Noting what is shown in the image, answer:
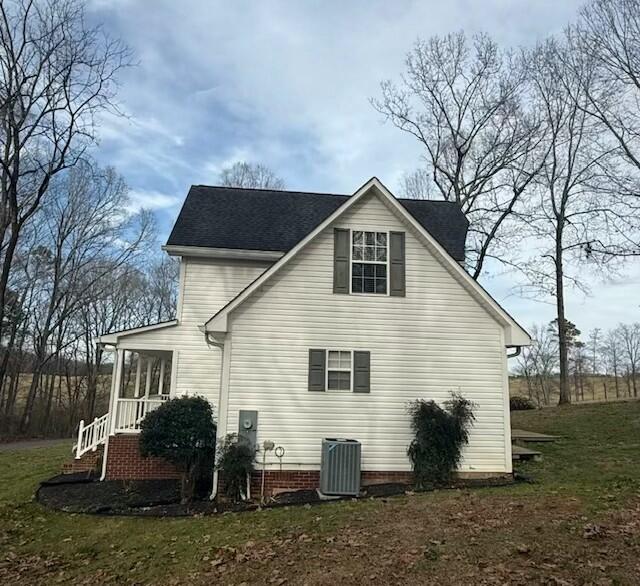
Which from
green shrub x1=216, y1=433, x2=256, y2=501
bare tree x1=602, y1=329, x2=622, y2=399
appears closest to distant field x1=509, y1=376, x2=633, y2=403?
bare tree x1=602, y1=329, x2=622, y2=399

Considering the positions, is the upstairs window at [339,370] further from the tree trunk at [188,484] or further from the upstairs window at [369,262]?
the tree trunk at [188,484]

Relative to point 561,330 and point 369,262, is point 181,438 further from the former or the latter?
point 561,330

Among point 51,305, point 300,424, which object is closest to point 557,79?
point 300,424

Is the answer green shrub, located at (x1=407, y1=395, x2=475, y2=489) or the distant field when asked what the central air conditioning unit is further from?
the distant field

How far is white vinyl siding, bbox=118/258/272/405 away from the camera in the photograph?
42.7 feet

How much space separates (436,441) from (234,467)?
3962mm

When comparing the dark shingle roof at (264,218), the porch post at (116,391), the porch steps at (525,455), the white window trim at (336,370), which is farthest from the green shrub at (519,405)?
the porch post at (116,391)

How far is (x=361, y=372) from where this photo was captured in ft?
35.3

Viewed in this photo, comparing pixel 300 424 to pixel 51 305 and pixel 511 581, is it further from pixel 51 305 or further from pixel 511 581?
pixel 51 305

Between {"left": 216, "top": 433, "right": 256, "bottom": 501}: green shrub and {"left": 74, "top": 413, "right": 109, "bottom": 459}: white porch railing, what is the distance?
4211 millimetres

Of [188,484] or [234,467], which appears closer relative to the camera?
[234,467]

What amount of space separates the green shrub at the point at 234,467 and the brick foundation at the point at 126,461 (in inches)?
109

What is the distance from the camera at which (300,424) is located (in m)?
10.4

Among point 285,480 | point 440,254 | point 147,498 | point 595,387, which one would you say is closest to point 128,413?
point 147,498
